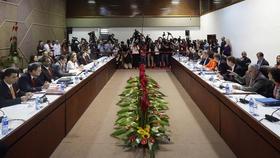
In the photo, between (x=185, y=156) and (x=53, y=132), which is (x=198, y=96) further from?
(x=53, y=132)

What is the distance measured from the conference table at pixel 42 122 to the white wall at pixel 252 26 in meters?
5.51

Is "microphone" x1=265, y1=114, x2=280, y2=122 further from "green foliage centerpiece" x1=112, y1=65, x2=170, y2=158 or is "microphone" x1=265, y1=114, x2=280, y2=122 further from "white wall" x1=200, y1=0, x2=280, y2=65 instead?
"white wall" x1=200, y1=0, x2=280, y2=65

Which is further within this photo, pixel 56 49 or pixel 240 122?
pixel 56 49

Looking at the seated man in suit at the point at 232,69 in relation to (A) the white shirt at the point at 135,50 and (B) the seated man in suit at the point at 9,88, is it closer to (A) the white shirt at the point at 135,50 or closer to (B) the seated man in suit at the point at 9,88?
(B) the seated man in suit at the point at 9,88

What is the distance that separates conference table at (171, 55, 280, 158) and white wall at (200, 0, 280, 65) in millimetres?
3564

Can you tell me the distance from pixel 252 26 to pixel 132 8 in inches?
336

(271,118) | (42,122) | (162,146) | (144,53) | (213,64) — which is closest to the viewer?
(271,118)

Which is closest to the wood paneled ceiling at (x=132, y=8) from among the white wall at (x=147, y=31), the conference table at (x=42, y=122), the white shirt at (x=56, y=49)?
the white wall at (x=147, y=31)

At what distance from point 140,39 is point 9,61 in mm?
6908

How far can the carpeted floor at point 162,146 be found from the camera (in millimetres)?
3852

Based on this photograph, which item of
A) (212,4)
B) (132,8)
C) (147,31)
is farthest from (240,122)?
(132,8)

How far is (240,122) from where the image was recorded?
11.4 feet

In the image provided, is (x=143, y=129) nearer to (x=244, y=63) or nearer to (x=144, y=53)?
(x=244, y=63)

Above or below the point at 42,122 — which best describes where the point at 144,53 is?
above
